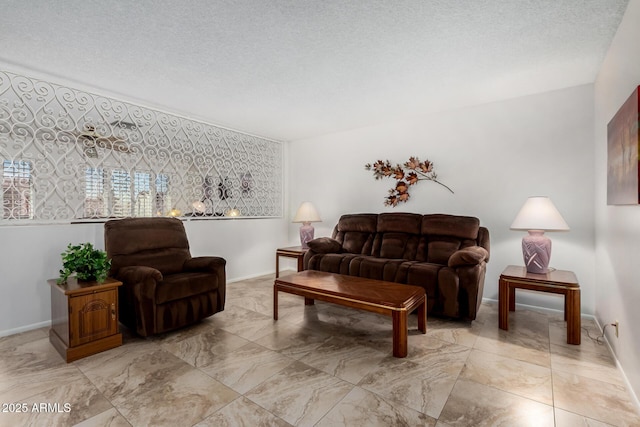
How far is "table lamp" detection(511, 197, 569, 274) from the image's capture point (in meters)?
2.68

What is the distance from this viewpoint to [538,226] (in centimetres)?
268

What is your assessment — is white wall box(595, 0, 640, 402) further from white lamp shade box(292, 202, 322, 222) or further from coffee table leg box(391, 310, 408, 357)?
white lamp shade box(292, 202, 322, 222)

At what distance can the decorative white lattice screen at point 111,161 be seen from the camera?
2760mm

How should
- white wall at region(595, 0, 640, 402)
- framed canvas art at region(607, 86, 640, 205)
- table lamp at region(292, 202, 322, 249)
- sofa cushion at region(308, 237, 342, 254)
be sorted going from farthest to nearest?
table lamp at region(292, 202, 322, 249) → sofa cushion at region(308, 237, 342, 254) → white wall at region(595, 0, 640, 402) → framed canvas art at region(607, 86, 640, 205)

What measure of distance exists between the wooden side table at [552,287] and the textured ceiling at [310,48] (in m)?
1.81

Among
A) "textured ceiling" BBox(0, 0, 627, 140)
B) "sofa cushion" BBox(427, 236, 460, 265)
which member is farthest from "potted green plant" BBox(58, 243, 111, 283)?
"sofa cushion" BBox(427, 236, 460, 265)

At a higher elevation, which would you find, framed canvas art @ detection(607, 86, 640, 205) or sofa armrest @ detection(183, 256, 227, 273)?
framed canvas art @ detection(607, 86, 640, 205)

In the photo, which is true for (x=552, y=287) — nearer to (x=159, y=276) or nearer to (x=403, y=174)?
(x=403, y=174)

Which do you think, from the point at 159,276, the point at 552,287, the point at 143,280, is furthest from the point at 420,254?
the point at 143,280

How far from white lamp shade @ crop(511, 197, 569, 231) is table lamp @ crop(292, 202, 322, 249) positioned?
2611mm

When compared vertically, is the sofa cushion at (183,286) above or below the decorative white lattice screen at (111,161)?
below

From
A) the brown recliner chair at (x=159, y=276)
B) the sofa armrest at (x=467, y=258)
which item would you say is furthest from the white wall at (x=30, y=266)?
the sofa armrest at (x=467, y=258)

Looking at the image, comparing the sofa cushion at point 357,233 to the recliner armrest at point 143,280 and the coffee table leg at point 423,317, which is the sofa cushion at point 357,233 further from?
the recliner armrest at point 143,280

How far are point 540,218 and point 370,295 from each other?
5.59 feet
